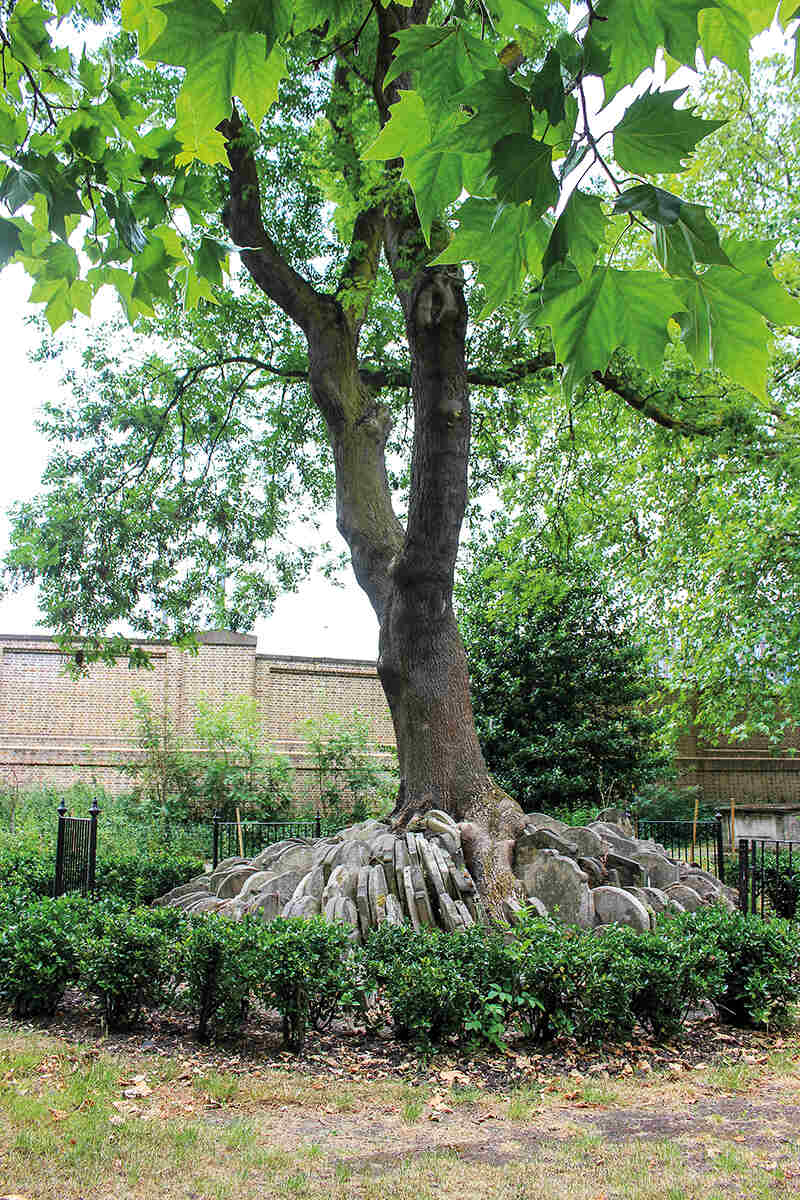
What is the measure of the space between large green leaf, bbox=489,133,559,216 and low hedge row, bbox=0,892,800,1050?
196 inches

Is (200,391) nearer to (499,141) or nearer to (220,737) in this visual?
(220,737)

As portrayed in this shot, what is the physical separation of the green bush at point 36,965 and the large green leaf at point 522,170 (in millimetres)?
6177

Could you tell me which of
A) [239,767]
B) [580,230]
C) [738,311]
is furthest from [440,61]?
[239,767]

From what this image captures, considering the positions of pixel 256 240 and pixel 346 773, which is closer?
pixel 256 240

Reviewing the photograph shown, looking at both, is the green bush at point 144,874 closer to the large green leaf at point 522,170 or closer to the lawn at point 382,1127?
the lawn at point 382,1127

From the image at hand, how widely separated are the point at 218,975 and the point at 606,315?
5.39m

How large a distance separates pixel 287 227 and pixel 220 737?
9.62 metres

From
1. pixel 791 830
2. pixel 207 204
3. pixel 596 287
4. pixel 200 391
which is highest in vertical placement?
pixel 200 391

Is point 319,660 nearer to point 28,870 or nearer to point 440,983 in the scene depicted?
point 28,870

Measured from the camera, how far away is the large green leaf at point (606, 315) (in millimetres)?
1260

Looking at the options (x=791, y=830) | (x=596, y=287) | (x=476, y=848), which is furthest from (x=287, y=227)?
(x=791, y=830)

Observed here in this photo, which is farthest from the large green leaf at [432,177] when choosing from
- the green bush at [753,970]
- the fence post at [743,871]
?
the fence post at [743,871]

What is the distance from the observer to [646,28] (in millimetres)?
1204

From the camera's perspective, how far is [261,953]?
5.56 metres
